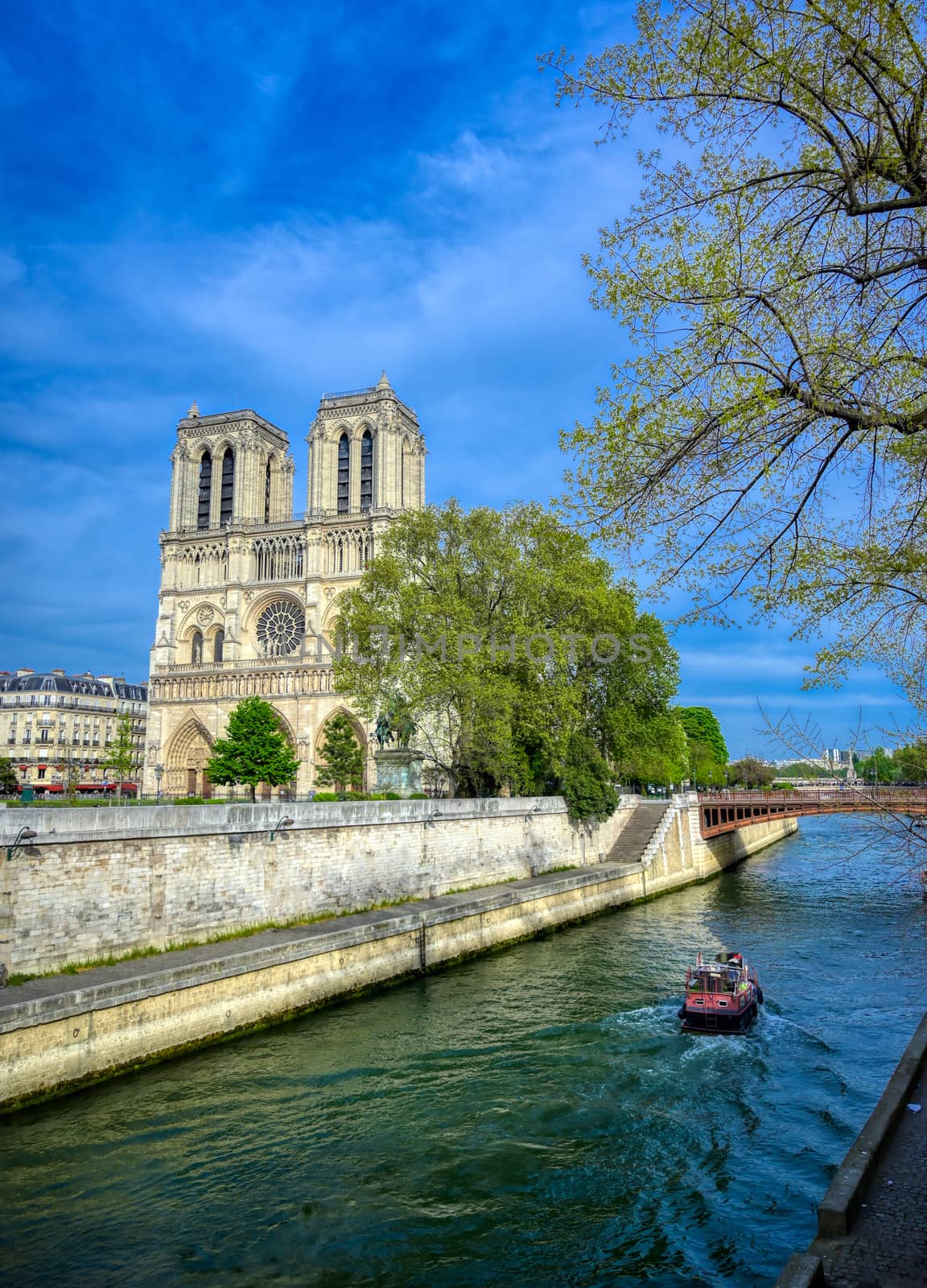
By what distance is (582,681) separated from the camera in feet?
107

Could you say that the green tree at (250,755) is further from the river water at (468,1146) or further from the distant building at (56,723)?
the river water at (468,1146)

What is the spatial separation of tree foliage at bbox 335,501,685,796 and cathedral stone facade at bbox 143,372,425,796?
78.1 ft

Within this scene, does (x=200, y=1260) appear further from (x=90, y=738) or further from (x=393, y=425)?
(x=90, y=738)

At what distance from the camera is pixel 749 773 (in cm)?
8888

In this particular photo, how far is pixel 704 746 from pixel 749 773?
1806 centimetres

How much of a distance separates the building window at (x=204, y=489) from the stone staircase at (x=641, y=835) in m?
40.6

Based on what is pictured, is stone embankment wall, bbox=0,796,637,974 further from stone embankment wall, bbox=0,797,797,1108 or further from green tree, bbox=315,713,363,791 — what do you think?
green tree, bbox=315,713,363,791

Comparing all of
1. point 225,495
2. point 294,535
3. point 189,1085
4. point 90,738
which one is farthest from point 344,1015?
point 90,738

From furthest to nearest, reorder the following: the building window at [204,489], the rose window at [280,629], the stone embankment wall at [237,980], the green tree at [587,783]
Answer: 1. the building window at [204,489]
2. the rose window at [280,629]
3. the green tree at [587,783]
4. the stone embankment wall at [237,980]

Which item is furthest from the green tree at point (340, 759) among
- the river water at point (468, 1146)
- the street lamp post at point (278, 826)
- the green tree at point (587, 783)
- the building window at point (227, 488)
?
the river water at point (468, 1146)

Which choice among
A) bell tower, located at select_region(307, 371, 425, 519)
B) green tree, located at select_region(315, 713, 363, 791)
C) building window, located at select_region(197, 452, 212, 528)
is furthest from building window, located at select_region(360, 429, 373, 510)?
green tree, located at select_region(315, 713, 363, 791)

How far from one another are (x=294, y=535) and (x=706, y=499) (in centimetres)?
5660

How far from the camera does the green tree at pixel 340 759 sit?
50125 mm

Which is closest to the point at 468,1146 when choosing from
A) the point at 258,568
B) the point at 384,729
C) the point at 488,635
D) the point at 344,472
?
the point at 384,729
